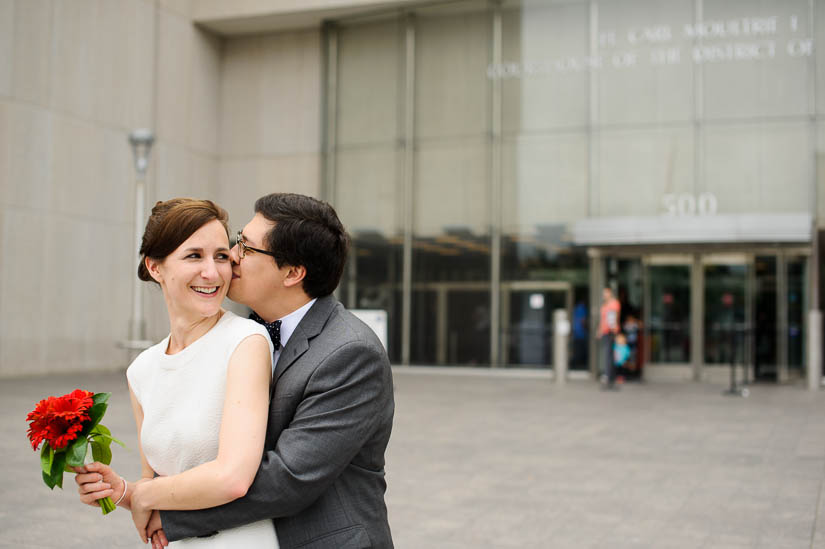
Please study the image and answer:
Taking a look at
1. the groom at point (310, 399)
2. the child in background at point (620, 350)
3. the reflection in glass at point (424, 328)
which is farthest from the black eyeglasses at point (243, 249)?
the reflection in glass at point (424, 328)

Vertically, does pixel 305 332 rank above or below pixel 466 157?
below

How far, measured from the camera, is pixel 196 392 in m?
1.86

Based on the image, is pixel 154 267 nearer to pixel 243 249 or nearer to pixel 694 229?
pixel 243 249

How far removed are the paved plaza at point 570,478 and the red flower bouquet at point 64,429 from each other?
3.40 m

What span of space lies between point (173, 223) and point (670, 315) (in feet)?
54.2

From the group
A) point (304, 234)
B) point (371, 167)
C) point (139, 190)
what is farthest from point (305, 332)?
point (371, 167)

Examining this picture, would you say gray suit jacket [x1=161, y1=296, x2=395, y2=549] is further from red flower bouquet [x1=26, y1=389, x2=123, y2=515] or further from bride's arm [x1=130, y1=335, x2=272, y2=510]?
red flower bouquet [x1=26, y1=389, x2=123, y2=515]

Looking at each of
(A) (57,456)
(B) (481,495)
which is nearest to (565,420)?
(B) (481,495)

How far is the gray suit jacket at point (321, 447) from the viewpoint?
1.76m

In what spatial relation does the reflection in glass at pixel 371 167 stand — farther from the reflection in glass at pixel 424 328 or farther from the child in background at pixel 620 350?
the child in background at pixel 620 350

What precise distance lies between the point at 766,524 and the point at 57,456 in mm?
4957

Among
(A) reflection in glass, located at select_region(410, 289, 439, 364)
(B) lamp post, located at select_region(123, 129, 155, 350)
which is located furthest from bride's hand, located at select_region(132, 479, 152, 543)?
(A) reflection in glass, located at select_region(410, 289, 439, 364)

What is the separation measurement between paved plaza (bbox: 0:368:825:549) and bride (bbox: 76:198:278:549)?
334 centimetres

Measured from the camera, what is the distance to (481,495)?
6.30 metres
